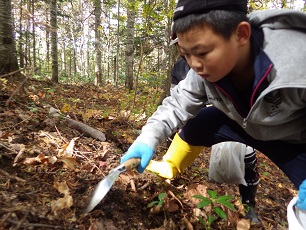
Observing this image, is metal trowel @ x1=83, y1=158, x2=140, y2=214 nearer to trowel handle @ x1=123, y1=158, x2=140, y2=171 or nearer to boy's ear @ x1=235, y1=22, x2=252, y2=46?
trowel handle @ x1=123, y1=158, x2=140, y2=171

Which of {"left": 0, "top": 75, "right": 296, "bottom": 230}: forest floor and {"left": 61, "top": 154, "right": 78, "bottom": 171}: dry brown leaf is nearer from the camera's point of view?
{"left": 0, "top": 75, "right": 296, "bottom": 230}: forest floor

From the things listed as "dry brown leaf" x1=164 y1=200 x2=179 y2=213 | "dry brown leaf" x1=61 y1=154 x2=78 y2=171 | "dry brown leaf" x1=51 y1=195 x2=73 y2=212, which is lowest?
"dry brown leaf" x1=164 y1=200 x2=179 y2=213

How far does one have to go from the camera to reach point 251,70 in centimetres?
147

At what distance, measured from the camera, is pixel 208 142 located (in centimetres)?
210

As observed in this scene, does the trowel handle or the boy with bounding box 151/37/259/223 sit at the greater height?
the trowel handle

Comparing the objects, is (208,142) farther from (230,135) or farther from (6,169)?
(6,169)

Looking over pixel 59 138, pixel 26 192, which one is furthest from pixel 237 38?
pixel 59 138

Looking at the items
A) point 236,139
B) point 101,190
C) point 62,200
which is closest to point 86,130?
point 62,200

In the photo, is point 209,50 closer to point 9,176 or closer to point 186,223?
point 186,223

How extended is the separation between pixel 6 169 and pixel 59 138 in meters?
0.71

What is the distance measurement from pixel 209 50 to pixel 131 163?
0.79m

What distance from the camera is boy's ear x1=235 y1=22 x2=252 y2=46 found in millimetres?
1297

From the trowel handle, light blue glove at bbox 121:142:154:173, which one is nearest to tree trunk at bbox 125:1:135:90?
light blue glove at bbox 121:142:154:173

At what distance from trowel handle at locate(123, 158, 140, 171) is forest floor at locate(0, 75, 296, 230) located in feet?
0.85
